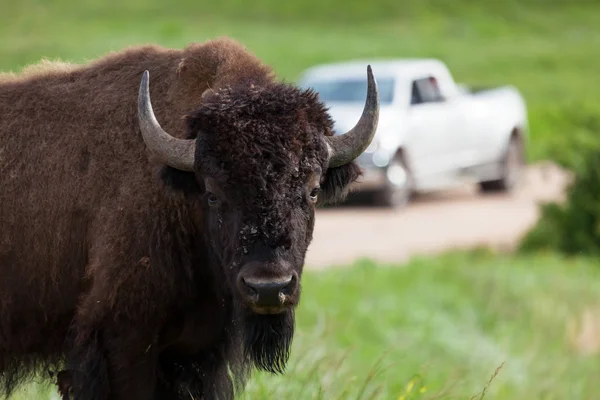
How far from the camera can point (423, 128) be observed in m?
19.7

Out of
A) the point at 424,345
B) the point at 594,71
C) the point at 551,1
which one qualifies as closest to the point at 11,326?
the point at 424,345

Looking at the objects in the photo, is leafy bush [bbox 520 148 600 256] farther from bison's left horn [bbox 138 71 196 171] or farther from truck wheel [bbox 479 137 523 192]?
bison's left horn [bbox 138 71 196 171]

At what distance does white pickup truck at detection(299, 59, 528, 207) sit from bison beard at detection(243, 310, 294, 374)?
11706mm

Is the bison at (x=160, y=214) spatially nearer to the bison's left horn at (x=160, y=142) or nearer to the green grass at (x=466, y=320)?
the bison's left horn at (x=160, y=142)

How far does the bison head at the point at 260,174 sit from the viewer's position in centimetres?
597

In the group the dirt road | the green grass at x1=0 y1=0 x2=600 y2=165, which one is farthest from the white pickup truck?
the green grass at x1=0 y1=0 x2=600 y2=165

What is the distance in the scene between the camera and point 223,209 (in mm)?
6238

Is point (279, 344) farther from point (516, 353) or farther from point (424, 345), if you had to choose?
point (516, 353)

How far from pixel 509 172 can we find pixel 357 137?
1610 cm

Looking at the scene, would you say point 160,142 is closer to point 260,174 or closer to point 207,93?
point 207,93

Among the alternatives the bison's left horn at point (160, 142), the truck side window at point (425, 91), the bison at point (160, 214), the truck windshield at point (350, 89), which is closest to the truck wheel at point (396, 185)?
the truck windshield at point (350, 89)

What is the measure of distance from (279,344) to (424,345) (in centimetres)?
606

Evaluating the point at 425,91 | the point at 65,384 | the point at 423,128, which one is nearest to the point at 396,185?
the point at 423,128

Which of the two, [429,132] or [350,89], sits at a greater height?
[350,89]
